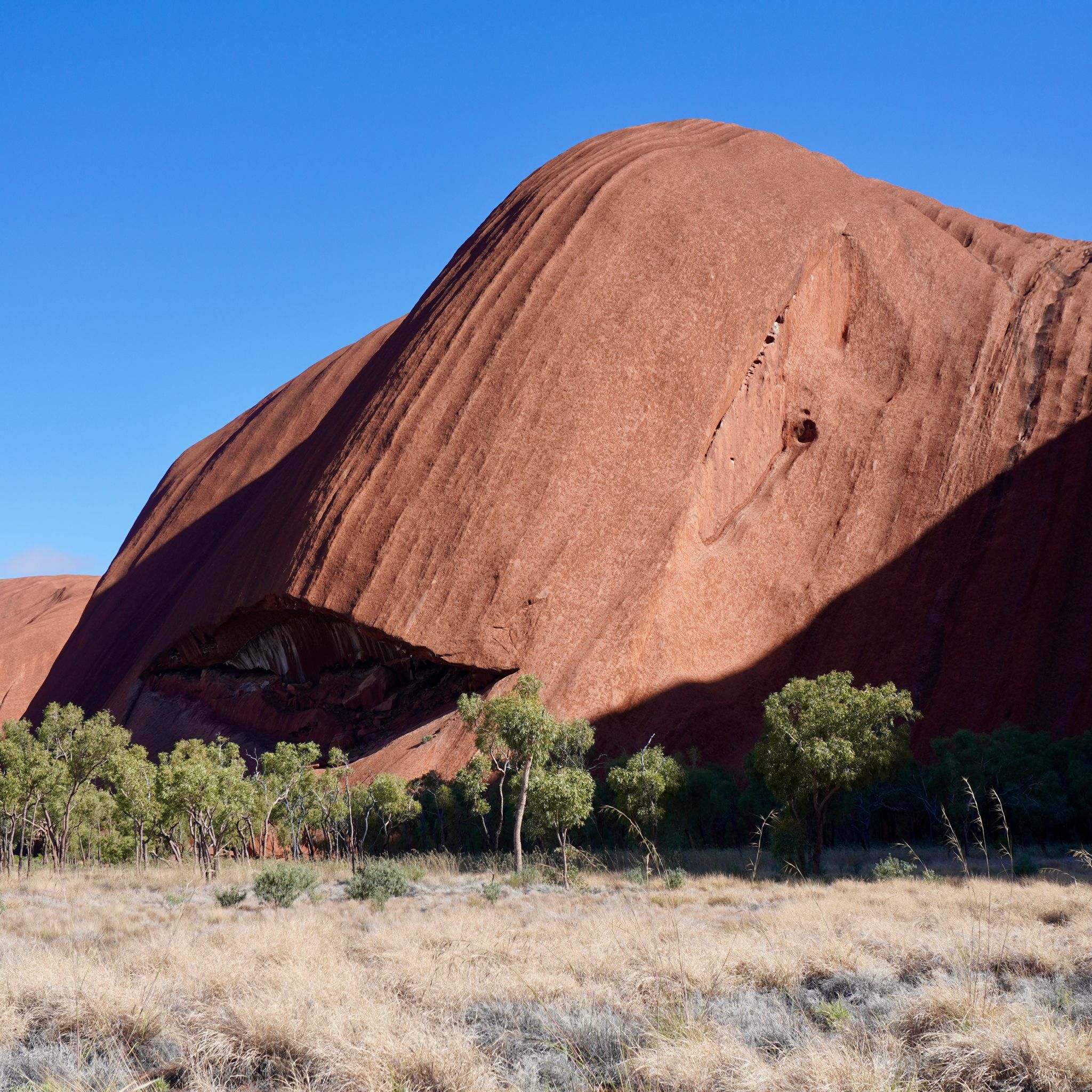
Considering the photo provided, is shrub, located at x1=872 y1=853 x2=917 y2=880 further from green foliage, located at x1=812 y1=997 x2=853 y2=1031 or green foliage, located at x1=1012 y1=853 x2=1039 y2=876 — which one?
green foliage, located at x1=812 y1=997 x2=853 y2=1031

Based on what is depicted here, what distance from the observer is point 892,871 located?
1491 centimetres

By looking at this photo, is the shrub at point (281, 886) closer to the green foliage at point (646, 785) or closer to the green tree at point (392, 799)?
the green foliage at point (646, 785)

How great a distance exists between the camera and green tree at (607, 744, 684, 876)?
20625 millimetres

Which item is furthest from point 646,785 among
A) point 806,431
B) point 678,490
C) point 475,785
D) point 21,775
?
point 806,431

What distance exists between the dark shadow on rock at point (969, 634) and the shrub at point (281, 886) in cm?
1279

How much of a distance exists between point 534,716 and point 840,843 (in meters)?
10.7

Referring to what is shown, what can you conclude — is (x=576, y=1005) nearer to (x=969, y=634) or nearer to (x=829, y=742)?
(x=829, y=742)

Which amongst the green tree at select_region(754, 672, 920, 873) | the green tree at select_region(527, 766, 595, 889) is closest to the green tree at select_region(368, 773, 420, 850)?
the green tree at select_region(527, 766, 595, 889)

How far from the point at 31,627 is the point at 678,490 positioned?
63.7 metres

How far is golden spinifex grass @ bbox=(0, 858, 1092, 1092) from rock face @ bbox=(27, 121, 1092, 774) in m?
18.3

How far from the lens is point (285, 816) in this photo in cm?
2798

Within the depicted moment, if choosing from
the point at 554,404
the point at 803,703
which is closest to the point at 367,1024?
the point at 803,703

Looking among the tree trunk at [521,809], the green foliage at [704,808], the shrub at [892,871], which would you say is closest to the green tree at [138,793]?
the tree trunk at [521,809]

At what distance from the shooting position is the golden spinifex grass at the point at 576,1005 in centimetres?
430
